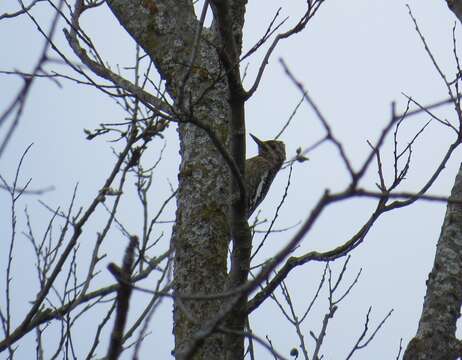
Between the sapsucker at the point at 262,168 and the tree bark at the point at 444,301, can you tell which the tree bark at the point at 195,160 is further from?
the sapsucker at the point at 262,168

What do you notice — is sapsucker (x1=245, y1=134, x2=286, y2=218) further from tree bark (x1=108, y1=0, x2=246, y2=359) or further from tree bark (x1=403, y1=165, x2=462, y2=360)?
tree bark (x1=403, y1=165, x2=462, y2=360)

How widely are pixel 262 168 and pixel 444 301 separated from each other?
3648 millimetres

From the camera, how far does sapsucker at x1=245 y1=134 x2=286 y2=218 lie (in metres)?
6.88

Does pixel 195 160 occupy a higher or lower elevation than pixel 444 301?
higher

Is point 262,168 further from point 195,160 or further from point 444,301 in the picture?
point 444,301

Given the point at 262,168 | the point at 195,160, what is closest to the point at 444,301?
the point at 195,160

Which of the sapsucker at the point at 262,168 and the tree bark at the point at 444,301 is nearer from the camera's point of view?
the tree bark at the point at 444,301

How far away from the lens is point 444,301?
3.73 m

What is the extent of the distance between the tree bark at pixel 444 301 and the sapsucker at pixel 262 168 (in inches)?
110

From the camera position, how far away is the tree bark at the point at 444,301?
3.60 metres

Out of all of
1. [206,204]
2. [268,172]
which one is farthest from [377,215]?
[268,172]

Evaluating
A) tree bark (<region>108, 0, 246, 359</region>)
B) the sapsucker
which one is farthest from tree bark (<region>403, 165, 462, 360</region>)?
the sapsucker

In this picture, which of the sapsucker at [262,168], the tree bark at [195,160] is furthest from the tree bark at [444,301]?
the sapsucker at [262,168]

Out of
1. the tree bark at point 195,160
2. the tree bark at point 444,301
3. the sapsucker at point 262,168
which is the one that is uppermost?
the sapsucker at point 262,168
